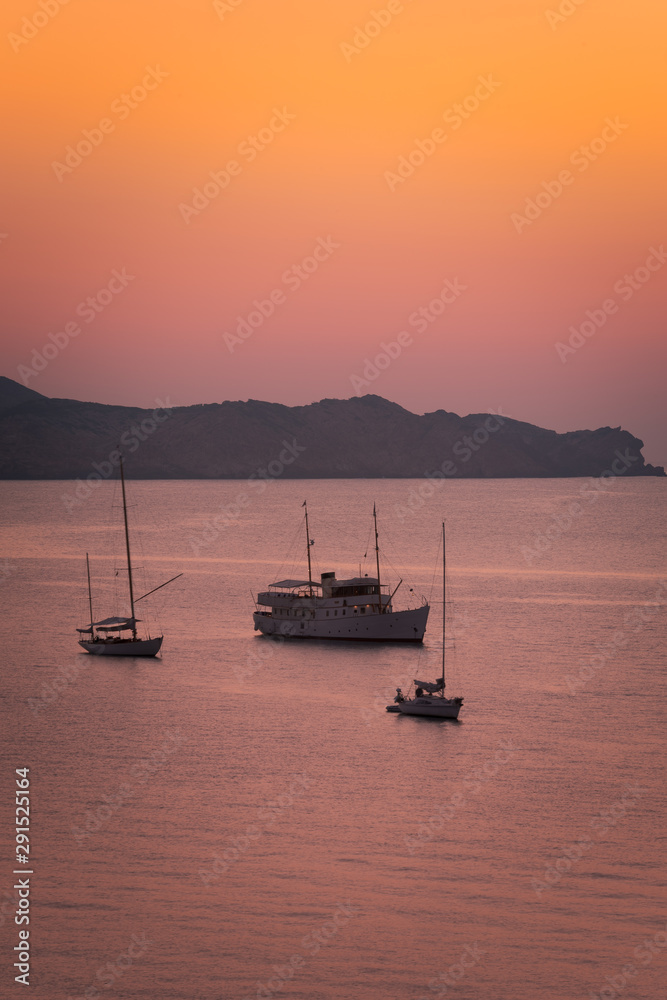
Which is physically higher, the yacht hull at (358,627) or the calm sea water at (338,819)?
the yacht hull at (358,627)

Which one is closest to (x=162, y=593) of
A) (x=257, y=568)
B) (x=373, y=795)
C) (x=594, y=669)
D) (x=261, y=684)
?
(x=257, y=568)

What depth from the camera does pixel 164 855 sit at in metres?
34.8

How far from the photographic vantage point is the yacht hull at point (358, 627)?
77812 mm

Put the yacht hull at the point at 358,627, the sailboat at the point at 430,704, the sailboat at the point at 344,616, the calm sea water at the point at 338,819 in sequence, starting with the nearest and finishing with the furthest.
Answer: the calm sea water at the point at 338,819 → the sailboat at the point at 430,704 → the yacht hull at the point at 358,627 → the sailboat at the point at 344,616

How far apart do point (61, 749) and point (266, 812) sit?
12896mm

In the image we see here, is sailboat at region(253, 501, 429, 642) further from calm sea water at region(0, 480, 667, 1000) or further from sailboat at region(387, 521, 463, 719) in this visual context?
sailboat at region(387, 521, 463, 719)

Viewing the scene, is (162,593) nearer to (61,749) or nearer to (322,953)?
(61,749)

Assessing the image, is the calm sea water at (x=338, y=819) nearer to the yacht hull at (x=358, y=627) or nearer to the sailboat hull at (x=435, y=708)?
the sailboat hull at (x=435, y=708)

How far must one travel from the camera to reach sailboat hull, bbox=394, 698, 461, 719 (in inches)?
2087

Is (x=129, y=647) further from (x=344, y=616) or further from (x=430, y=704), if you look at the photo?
(x=430, y=704)

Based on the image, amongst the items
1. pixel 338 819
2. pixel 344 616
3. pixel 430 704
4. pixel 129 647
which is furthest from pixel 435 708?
pixel 344 616

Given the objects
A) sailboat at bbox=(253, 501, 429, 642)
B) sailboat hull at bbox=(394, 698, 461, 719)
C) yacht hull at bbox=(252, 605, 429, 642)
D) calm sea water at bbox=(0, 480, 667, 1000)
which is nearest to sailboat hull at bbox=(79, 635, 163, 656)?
calm sea water at bbox=(0, 480, 667, 1000)

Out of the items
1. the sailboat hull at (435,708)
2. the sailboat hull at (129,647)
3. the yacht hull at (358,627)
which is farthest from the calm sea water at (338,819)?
the sailboat hull at (129,647)

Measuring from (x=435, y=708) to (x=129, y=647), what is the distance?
26086mm
